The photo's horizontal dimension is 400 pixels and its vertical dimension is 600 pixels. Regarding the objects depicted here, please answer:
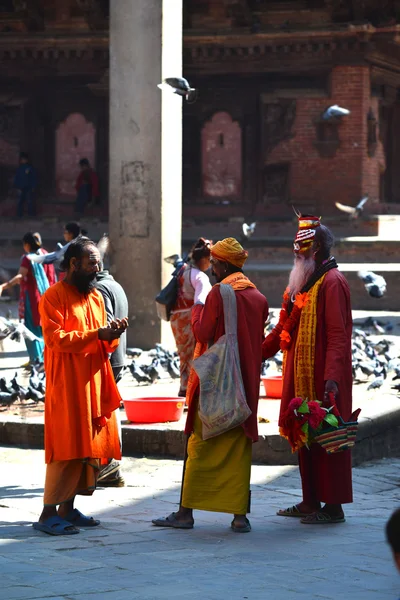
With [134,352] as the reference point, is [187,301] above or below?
above

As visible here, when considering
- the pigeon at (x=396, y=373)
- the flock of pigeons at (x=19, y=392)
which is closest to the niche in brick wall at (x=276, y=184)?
the pigeon at (x=396, y=373)

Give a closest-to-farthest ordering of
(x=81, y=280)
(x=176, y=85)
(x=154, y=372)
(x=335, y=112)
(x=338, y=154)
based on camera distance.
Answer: (x=81, y=280) → (x=154, y=372) → (x=176, y=85) → (x=335, y=112) → (x=338, y=154)

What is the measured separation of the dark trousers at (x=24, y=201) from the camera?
1048 inches

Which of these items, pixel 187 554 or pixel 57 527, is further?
pixel 57 527

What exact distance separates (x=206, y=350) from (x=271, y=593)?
6.41 feet

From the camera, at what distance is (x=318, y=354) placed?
7258mm

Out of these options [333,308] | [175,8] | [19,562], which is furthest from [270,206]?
[19,562]

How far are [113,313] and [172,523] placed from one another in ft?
5.33

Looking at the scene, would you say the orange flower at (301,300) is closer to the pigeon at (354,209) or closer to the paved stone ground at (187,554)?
the paved stone ground at (187,554)

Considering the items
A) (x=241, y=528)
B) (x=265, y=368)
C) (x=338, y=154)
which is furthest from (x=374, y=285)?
(x=241, y=528)

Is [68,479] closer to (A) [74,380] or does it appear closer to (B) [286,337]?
(A) [74,380]

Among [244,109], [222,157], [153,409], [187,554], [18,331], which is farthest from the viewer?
[222,157]

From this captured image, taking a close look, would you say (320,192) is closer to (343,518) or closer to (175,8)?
(175,8)

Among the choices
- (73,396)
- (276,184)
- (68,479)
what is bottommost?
(68,479)
